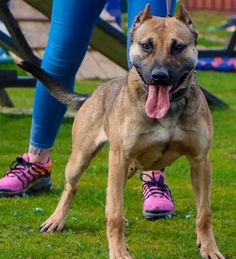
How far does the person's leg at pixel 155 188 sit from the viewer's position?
4.98m

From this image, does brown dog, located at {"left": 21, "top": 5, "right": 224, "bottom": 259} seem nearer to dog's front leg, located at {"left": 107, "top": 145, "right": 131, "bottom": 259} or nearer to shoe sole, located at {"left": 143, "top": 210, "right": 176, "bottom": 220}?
dog's front leg, located at {"left": 107, "top": 145, "right": 131, "bottom": 259}

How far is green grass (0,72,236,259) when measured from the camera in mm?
4344

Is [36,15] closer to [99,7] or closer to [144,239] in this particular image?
[99,7]

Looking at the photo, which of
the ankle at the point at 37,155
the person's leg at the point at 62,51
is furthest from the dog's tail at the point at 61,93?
the ankle at the point at 37,155

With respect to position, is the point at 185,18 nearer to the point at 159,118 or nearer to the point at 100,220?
the point at 159,118

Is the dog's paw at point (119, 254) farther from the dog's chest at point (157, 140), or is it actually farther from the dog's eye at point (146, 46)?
the dog's eye at point (146, 46)

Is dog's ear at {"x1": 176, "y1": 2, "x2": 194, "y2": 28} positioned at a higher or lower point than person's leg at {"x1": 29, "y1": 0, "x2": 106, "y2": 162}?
higher

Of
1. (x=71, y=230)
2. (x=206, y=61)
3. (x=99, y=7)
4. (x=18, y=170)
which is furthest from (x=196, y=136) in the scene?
(x=206, y=61)

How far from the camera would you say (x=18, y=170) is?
5.60 meters

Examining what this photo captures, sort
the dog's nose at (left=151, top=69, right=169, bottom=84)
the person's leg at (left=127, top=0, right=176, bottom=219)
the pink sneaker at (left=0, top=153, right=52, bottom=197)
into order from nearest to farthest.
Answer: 1. the dog's nose at (left=151, top=69, right=169, bottom=84)
2. the person's leg at (left=127, top=0, right=176, bottom=219)
3. the pink sneaker at (left=0, top=153, right=52, bottom=197)

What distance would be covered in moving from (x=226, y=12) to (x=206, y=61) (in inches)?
637

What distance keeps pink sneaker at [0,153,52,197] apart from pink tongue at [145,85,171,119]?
171 centimetres

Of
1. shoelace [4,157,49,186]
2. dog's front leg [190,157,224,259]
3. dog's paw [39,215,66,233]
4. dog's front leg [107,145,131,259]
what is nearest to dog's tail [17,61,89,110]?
shoelace [4,157,49,186]

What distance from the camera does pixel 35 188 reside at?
5648mm
